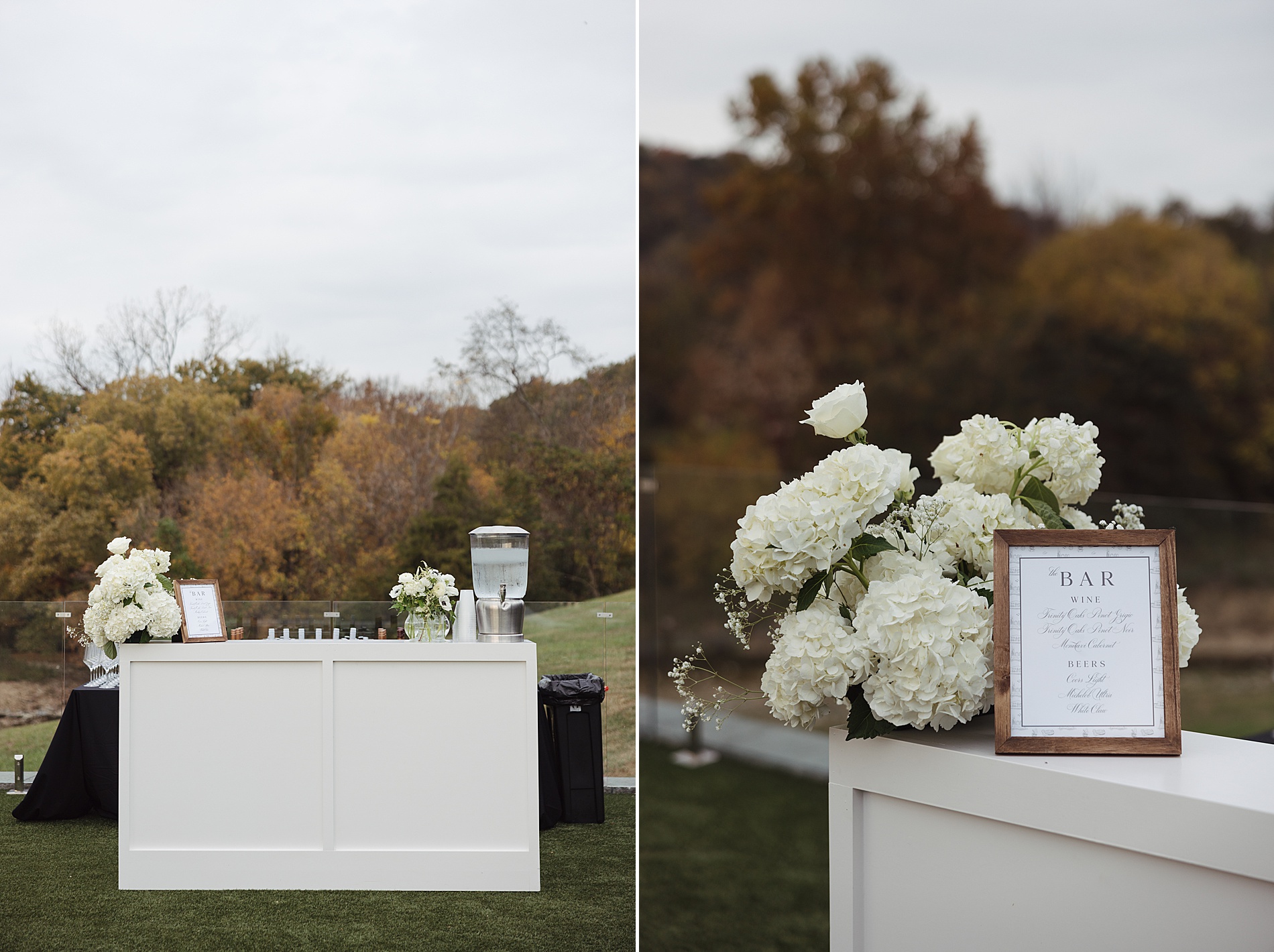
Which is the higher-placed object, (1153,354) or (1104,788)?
(1153,354)

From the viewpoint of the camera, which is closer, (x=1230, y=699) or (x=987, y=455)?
(x=987, y=455)

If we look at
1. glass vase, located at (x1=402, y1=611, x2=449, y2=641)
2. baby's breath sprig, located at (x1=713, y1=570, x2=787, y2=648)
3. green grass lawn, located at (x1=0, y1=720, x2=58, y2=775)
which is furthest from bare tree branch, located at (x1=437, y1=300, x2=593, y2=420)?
baby's breath sprig, located at (x1=713, y1=570, x2=787, y2=648)

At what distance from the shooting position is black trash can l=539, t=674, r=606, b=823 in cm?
426

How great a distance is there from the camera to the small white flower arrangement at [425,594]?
3373 millimetres

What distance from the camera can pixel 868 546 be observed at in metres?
1.08

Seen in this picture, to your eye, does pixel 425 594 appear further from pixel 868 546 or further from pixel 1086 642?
pixel 1086 642

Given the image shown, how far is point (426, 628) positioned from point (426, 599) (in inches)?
4.3

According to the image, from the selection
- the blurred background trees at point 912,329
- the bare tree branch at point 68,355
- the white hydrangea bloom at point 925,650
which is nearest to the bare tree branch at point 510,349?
the blurred background trees at point 912,329

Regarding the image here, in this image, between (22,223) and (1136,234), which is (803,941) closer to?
(1136,234)

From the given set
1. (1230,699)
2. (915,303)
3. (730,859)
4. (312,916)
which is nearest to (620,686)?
(730,859)

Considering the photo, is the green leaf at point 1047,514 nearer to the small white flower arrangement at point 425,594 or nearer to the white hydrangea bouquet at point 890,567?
the white hydrangea bouquet at point 890,567

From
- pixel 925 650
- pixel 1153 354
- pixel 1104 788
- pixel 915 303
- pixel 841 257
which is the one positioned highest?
pixel 841 257

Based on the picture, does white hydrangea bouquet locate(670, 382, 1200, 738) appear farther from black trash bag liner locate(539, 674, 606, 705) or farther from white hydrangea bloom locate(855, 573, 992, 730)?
black trash bag liner locate(539, 674, 606, 705)

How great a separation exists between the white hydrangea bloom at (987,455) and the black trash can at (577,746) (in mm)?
3286
